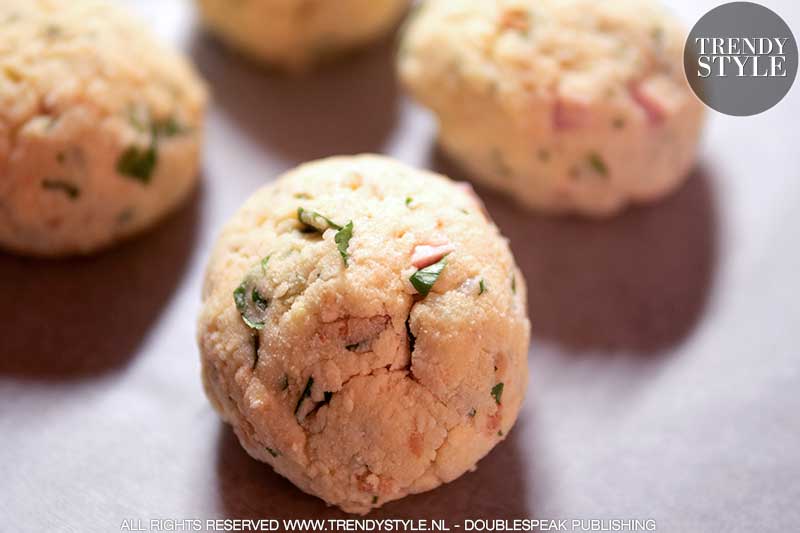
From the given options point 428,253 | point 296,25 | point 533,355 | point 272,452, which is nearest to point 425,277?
point 428,253

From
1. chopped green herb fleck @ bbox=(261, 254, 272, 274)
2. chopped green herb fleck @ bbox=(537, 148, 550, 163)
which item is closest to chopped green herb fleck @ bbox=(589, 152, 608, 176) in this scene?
chopped green herb fleck @ bbox=(537, 148, 550, 163)

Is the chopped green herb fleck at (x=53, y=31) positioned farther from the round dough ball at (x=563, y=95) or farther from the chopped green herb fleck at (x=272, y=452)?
the chopped green herb fleck at (x=272, y=452)

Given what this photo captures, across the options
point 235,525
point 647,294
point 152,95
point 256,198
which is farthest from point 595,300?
point 152,95

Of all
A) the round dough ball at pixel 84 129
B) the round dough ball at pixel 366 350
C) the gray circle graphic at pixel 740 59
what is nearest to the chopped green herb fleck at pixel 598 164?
the gray circle graphic at pixel 740 59

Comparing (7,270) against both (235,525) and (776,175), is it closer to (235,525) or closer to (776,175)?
(235,525)

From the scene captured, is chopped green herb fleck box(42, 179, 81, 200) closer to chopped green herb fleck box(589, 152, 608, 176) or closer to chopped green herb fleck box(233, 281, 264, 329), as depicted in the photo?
chopped green herb fleck box(233, 281, 264, 329)

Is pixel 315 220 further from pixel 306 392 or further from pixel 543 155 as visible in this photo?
pixel 543 155
